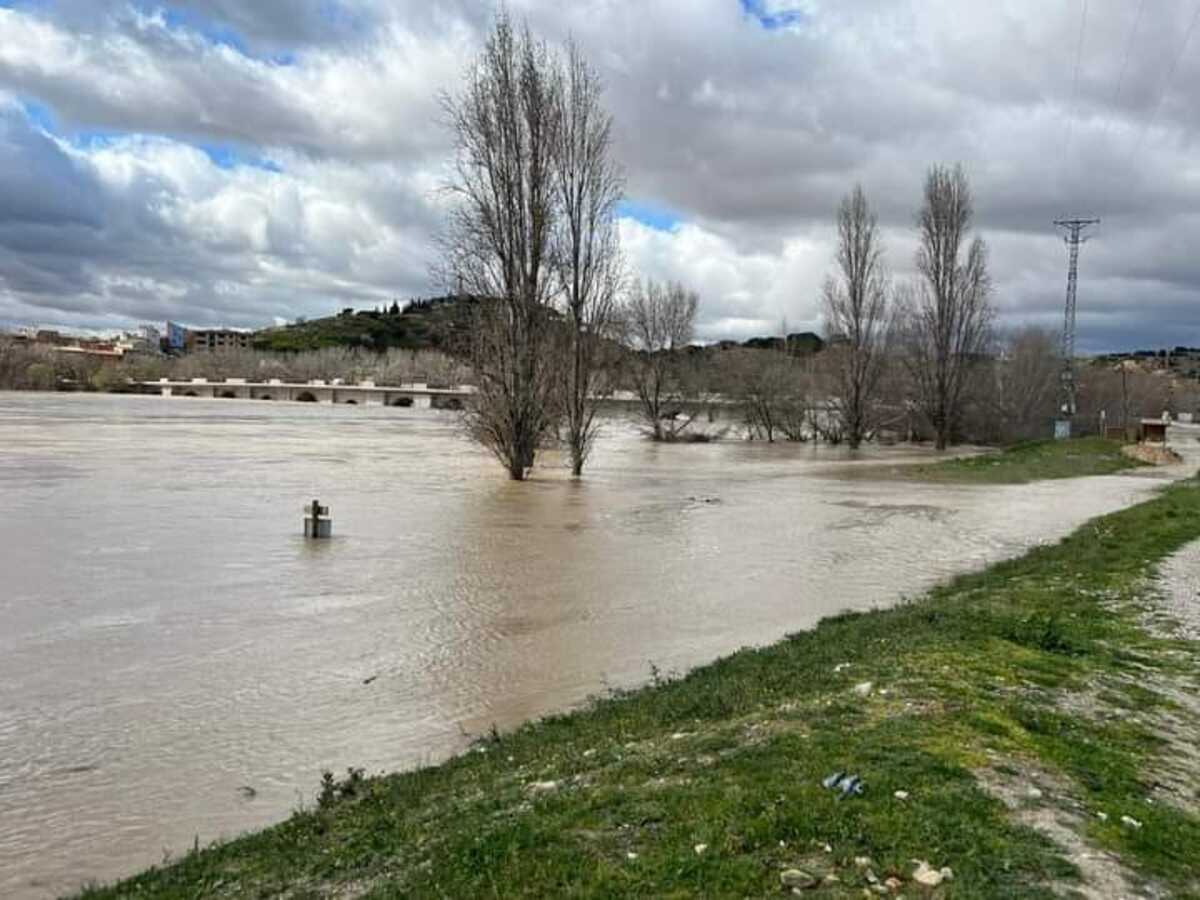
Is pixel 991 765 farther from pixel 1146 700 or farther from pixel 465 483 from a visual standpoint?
pixel 465 483

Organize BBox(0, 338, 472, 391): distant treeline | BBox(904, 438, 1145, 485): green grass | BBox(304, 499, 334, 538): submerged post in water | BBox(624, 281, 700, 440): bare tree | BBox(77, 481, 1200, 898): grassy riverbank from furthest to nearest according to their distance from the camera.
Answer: BBox(0, 338, 472, 391): distant treeline
BBox(624, 281, 700, 440): bare tree
BBox(904, 438, 1145, 485): green grass
BBox(304, 499, 334, 538): submerged post in water
BBox(77, 481, 1200, 898): grassy riverbank

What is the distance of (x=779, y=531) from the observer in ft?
65.9

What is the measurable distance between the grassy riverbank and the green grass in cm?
2905

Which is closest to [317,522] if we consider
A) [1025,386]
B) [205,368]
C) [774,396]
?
[774,396]

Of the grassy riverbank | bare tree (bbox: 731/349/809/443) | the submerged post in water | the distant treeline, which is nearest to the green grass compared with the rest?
bare tree (bbox: 731/349/809/443)

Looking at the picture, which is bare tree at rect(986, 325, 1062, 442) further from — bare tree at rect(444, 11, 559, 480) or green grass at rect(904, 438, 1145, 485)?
bare tree at rect(444, 11, 559, 480)

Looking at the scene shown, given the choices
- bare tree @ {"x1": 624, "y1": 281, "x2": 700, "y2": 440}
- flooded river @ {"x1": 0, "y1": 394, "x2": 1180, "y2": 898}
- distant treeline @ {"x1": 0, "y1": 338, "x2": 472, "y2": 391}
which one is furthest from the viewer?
distant treeline @ {"x1": 0, "y1": 338, "x2": 472, "y2": 391}

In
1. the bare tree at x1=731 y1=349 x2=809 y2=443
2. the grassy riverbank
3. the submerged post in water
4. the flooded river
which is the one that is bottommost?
the flooded river

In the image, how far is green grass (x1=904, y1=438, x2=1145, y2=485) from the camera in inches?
1419

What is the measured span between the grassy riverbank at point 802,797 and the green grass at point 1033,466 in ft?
95.3

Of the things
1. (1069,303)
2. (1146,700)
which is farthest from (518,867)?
(1069,303)

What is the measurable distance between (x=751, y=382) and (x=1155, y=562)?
53.2 meters

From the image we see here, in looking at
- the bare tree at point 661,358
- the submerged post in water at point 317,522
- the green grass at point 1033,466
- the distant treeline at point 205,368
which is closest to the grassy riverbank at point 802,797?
the submerged post in water at point 317,522

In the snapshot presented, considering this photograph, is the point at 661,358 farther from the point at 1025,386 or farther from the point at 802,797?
the point at 802,797
